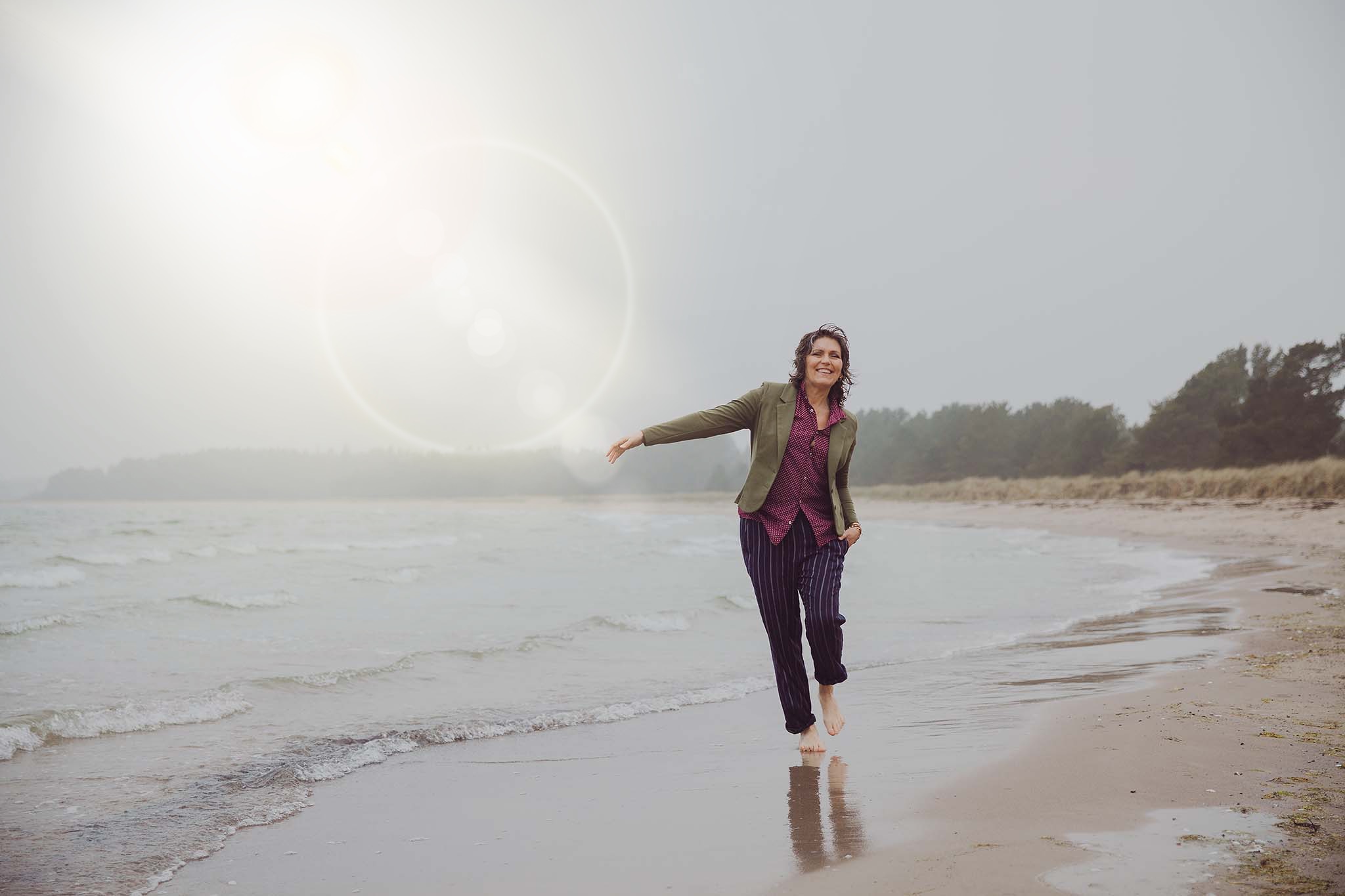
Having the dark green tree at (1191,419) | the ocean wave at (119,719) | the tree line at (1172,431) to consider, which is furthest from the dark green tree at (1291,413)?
the ocean wave at (119,719)

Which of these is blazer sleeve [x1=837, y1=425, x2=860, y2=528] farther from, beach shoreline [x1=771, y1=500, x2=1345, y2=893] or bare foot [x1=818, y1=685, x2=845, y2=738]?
beach shoreline [x1=771, y1=500, x2=1345, y2=893]

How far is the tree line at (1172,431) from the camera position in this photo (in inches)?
1260

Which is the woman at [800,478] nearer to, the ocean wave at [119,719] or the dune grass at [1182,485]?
the ocean wave at [119,719]

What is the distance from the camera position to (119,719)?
5.78m

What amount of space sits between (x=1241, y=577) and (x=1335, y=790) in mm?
10265

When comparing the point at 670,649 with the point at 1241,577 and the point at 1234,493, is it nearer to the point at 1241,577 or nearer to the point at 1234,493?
the point at 1241,577

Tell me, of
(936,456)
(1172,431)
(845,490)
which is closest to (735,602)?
(845,490)

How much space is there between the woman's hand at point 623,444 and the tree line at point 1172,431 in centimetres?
3449

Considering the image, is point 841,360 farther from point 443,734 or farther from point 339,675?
point 339,675

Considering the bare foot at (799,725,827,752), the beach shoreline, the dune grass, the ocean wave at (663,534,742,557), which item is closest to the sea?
the beach shoreline

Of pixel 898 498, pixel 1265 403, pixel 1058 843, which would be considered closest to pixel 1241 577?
pixel 1058 843

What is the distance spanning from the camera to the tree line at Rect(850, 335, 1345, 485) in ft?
105

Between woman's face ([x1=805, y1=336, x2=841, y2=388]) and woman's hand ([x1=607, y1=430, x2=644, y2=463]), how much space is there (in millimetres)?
825

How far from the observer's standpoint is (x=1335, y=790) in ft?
10.1
